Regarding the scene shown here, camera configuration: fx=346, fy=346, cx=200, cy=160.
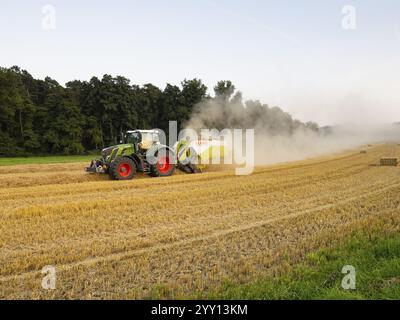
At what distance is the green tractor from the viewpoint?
15125 mm

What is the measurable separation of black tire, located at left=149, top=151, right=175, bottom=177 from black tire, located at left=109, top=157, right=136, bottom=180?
1.15 m

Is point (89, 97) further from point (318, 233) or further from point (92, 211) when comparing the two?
point (318, 233)

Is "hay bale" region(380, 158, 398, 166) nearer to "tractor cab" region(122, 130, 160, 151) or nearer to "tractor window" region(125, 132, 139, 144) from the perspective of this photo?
"tractor cab" region(122, 130, 160, 151)

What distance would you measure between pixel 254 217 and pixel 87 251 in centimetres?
412

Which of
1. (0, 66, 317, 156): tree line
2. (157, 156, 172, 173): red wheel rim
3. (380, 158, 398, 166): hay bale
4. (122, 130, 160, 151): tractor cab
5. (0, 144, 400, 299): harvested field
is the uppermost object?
(0, 66, 317, 156): tree line

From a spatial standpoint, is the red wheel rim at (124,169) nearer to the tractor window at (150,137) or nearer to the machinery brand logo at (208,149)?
the machinery brand logo at (208,149)

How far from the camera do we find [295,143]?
1487 inches

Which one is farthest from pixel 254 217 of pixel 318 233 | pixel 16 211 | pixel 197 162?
pixel 197 162

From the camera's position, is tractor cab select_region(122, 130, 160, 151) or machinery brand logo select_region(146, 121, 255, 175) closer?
tractor cab select_region(122, 130, 160, 151)

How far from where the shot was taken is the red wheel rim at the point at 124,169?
49.4ft

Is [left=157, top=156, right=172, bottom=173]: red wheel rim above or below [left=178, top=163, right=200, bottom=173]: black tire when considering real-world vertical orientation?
above

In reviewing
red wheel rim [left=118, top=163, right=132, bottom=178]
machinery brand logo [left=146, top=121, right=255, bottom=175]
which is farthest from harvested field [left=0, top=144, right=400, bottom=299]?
machinery brand logo [left=146, top=121, right=255, bottom=175]

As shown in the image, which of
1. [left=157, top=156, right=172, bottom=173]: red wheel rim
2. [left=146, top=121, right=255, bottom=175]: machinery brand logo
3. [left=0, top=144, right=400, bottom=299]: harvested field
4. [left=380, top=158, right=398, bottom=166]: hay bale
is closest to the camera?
[left=0, top=144, right=400, bottom=299]: harvested field

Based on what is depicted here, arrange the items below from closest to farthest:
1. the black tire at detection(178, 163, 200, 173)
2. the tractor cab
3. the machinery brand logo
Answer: the tractor cab → the machinery brand logo → the black tire at detection(178, 163, 200, 173)
